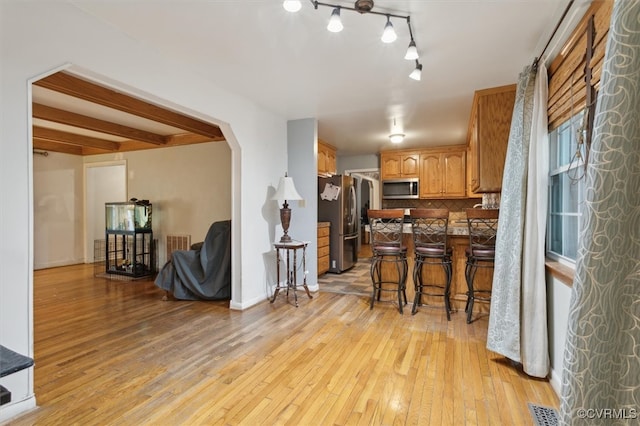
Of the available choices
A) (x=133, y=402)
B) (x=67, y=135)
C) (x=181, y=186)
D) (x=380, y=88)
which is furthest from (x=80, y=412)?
(x=67, y=135)

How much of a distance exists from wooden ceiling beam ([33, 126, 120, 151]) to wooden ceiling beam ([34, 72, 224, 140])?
8.58 ft

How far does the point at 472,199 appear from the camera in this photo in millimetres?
6367

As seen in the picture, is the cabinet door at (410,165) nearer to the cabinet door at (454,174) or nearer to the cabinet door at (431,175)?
the cabinet door at (431,175)

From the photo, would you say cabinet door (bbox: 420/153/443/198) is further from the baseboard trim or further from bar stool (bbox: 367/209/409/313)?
the baseboard trim

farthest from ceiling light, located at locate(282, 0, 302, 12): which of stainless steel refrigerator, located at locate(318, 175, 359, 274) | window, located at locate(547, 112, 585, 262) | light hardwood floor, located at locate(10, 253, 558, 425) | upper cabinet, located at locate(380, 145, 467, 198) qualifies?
upper cabinet, located at locate(380, 145, 467, 198)

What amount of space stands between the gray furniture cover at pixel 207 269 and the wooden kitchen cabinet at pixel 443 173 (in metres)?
4.20

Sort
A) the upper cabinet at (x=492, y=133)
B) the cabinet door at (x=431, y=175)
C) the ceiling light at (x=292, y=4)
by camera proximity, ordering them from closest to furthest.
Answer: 1. the ceiling light at (x=292, y=4)
2. the upper cabinet at (x=492, y=133)
3. the cabinet door at (x=431, y=175)

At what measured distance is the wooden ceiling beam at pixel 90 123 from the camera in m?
4.07

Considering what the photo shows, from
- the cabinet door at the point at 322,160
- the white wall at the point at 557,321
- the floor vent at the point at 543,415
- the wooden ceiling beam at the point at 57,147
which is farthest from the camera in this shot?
the wooden ceiling beam at the point at 57,147

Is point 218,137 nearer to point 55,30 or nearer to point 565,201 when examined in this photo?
point 55,30

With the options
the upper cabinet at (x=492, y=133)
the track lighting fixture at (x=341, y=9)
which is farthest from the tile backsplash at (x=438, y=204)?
the track lighting fixture at (x=341, y=9)

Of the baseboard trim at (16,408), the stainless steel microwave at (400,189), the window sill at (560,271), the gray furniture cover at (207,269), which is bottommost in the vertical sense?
the baseboard trim at (16,408)

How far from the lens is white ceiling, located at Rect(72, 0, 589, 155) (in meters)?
2.04

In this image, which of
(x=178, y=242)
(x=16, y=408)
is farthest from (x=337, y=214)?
(x=16, y=408)
